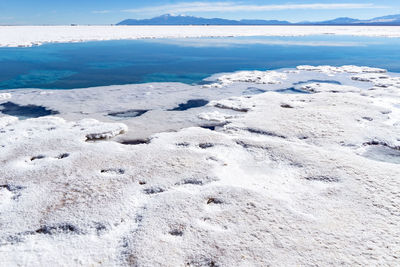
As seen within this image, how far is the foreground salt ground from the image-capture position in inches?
142

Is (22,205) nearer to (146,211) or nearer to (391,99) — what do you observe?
(146,211)

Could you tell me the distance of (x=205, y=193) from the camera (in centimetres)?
473

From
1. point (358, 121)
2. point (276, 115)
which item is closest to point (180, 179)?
point (276, 115)

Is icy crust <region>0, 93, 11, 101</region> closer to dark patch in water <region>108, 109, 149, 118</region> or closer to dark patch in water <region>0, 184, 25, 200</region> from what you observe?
dark patch in water <region>108, 109, 149, 118</region>

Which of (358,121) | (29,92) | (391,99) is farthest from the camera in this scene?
(29,92)

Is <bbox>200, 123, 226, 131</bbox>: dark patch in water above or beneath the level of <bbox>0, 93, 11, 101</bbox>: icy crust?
beneath

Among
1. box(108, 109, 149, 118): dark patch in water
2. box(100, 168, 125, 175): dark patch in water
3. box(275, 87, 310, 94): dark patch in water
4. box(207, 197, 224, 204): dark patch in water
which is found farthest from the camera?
box(275, 87, 310, 94): dark patch in water

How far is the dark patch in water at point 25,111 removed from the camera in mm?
9163

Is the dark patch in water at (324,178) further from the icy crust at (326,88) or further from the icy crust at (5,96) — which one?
the icy crust at (5,96)

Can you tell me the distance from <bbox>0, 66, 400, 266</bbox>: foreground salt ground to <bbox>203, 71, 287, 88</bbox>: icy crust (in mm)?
6076

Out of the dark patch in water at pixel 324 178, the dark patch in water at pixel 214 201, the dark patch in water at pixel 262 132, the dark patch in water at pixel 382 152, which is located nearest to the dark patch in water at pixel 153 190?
the dark patch in water at pixel 214 201

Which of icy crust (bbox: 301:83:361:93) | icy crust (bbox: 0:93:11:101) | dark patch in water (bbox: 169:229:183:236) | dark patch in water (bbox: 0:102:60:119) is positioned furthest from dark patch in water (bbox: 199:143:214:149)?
icy crust (bbox: 0:93:11:101)

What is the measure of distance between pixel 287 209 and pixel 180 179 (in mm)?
1775

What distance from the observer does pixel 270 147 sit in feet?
21.0
